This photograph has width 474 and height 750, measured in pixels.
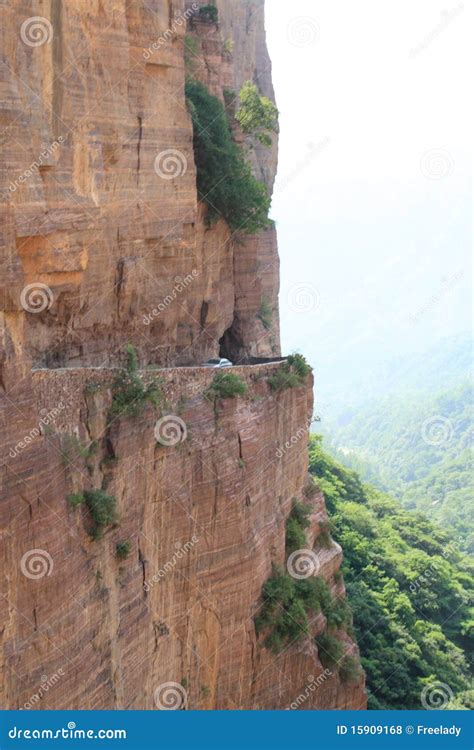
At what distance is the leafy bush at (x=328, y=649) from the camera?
1282 inches

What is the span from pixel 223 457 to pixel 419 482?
350ft

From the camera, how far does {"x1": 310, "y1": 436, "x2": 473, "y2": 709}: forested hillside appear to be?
41.3 meters

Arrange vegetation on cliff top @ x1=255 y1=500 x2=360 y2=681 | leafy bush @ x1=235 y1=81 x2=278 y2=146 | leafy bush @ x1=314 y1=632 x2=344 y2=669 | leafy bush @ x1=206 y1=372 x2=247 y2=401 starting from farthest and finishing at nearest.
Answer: leafy bush @ x1=235 y1=81 x2=278 y2=146 → leafy bush @ x1=314 y1=632 x2=344 y2=669 → vegetation on cliff top @ x1=255 y1=500 x2=360 y2=681 → leafy bush @ x1=206 y1=372 x2=247 y2=401

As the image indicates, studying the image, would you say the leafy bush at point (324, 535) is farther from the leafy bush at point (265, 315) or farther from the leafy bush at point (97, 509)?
the leafy bush at point (97, 509)

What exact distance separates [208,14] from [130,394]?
53.3 ft

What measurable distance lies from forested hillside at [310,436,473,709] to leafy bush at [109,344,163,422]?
18150 mm

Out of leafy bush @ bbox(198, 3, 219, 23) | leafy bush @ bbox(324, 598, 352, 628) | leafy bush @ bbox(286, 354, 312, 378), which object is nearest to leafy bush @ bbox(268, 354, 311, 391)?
leafy bush @ bbox(286, 354, 312, 378)

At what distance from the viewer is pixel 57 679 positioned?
2038 centimetres

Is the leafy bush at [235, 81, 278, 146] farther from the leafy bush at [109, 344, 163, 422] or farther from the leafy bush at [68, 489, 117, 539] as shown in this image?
the leafy bush at [68, 489, 117, 539]

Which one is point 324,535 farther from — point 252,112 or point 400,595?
point 252,112

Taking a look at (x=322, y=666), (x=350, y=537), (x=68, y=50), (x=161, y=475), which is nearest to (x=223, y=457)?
(x=161, y=475)

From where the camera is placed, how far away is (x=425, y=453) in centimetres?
15362

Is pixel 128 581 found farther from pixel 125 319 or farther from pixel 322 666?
pixel 322 666

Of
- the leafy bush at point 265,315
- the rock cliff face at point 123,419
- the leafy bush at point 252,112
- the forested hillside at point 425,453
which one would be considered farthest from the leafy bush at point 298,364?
the forested hillside at point 425,453
